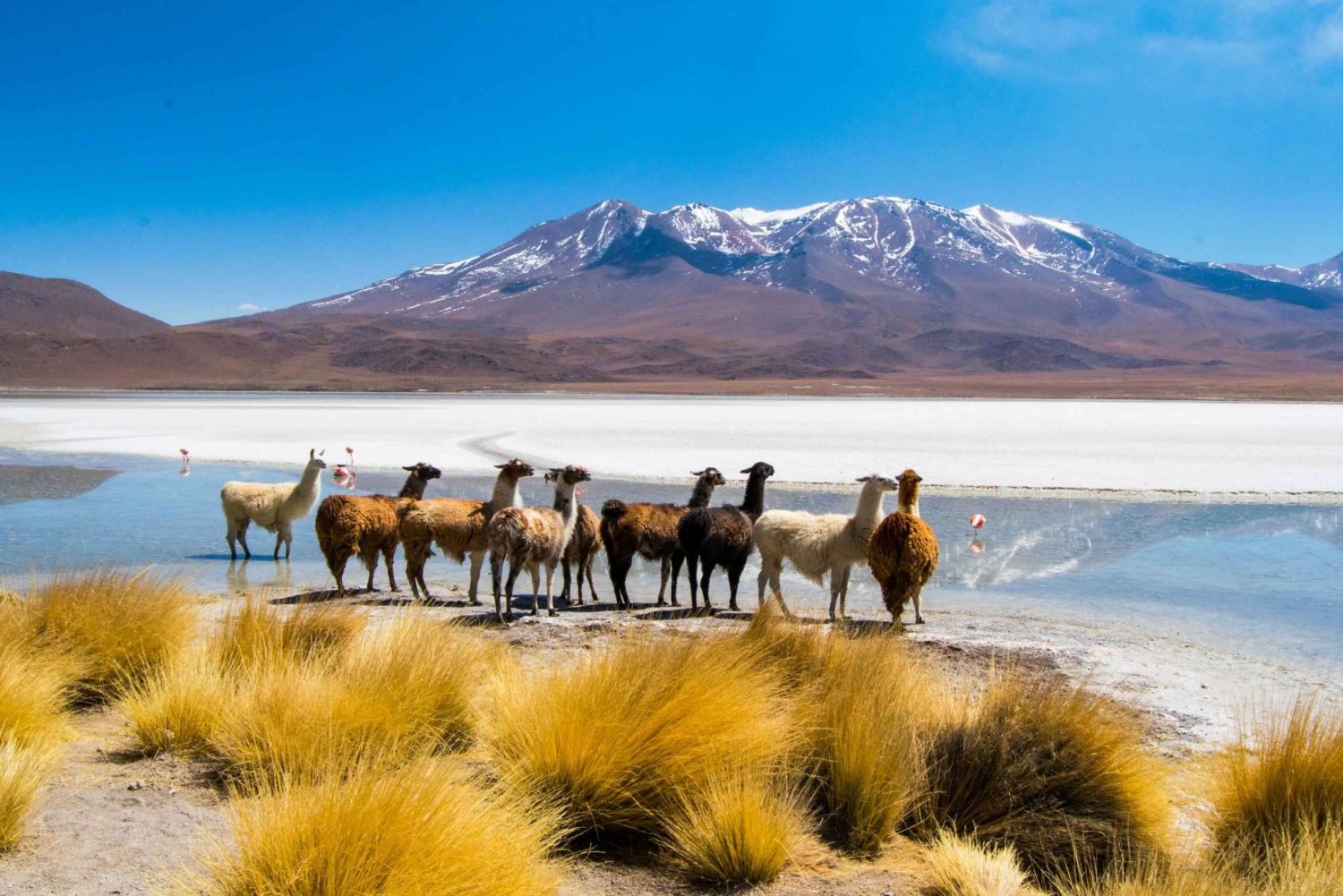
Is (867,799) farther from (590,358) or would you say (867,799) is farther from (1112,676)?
(590,358)

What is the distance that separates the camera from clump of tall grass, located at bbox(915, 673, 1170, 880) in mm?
4379

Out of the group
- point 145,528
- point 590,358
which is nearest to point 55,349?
point 590,358

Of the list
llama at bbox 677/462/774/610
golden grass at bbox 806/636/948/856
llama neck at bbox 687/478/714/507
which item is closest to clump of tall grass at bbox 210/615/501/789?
golden grass at bbox 806/636/948/856

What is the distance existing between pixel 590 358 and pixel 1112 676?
490ft

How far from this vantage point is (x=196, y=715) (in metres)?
5.15

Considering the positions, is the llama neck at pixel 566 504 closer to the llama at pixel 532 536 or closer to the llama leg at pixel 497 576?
the llama at pixel 532 536

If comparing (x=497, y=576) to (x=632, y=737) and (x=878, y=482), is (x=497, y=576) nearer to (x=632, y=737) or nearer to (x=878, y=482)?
(x=878, y=482)

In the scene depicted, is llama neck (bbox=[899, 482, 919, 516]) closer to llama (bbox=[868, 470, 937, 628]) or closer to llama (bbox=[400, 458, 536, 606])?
llama (bbox=[868, 470, 937, 628])

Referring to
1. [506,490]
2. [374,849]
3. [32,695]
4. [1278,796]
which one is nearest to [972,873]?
[1278,796]

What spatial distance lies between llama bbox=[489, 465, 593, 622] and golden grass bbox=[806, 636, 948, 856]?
155 inches

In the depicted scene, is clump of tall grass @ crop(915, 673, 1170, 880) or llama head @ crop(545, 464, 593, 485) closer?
clump of tall grass @ crop(915, 673, 1170, 880)

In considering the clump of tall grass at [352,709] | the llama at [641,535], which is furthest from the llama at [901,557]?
the clump of tall grass at [352,709]

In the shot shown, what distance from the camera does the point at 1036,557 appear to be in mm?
12500

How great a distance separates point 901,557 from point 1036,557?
484 centimetres
